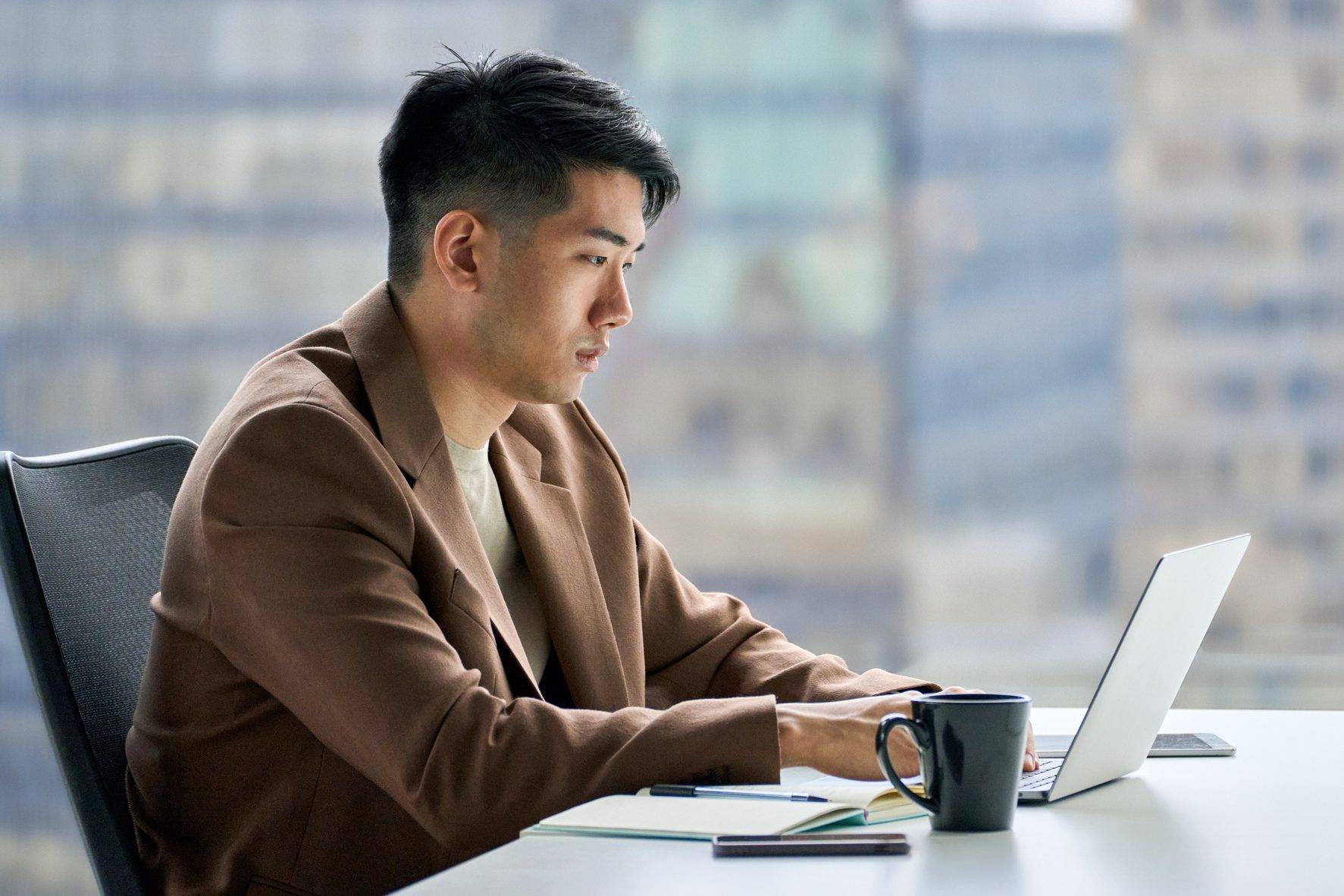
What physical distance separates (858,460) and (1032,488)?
292mm

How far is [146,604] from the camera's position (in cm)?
127

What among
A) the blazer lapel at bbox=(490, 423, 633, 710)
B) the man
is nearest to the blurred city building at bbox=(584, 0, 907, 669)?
the man

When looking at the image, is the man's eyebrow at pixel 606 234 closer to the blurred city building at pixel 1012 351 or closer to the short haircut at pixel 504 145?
the short haircut at pixel 504 145

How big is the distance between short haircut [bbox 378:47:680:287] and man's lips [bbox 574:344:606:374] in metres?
0.13

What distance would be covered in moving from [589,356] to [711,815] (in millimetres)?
679

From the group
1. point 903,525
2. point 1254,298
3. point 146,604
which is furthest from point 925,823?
point 1254,298

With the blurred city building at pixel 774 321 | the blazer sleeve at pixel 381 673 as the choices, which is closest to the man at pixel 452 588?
the blazer sleeve at pixel 381 673

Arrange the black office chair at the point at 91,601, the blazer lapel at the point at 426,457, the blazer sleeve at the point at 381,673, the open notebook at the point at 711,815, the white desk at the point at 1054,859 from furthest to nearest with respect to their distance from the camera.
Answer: the blazer lapel at the point at 426,457 → the black office chair at the point at 91,601 → the blazer sleeve at the point at 381,673 → the open notebook at the point at 711,815 → the white desk at the point at 1054,859

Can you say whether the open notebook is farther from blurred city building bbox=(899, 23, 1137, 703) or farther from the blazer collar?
blurred city building bbox=(899, 23, 1137, 703)

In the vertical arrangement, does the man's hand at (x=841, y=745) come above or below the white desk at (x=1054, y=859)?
below

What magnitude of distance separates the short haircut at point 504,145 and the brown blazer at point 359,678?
0.12 meters

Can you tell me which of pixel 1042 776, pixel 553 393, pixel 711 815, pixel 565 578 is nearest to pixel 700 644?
pixel 565 578

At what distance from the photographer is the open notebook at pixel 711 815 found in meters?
0.82

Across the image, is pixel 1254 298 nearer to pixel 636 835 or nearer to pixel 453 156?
pixel 453 156
